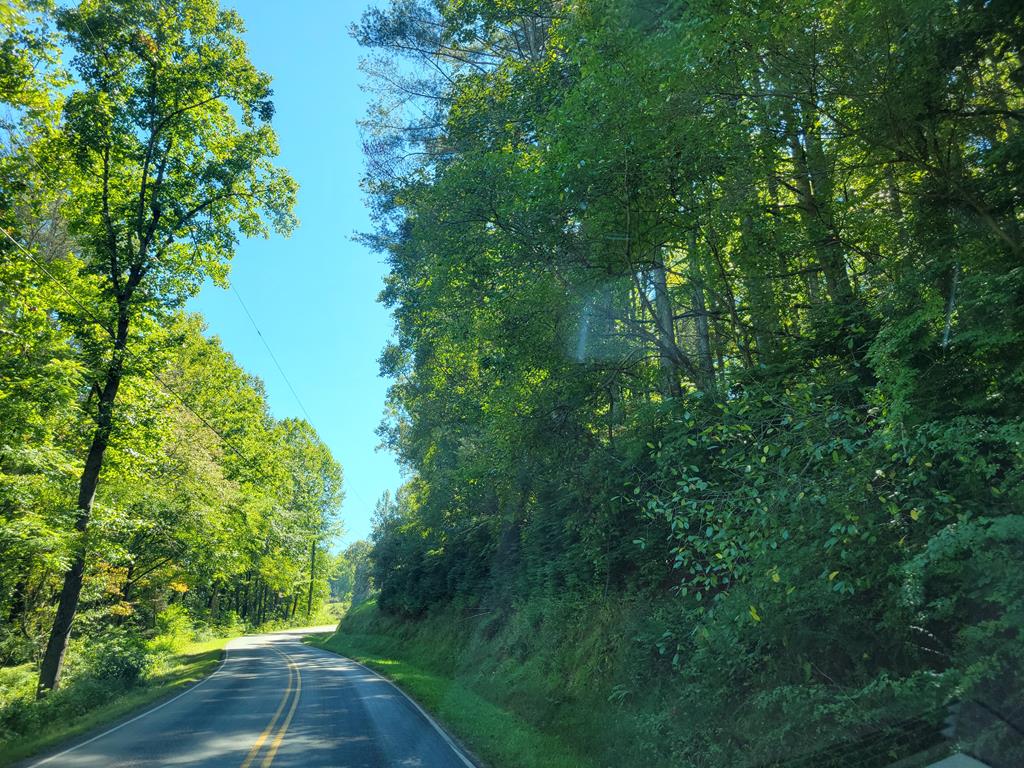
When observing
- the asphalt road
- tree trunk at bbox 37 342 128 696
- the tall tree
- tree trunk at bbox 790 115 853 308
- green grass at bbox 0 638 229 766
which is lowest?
green grass at bbox 0 638 229 766

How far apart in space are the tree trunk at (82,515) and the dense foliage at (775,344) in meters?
8.92

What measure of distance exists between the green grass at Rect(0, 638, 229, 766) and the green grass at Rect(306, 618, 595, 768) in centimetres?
632

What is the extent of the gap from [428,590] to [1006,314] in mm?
27334

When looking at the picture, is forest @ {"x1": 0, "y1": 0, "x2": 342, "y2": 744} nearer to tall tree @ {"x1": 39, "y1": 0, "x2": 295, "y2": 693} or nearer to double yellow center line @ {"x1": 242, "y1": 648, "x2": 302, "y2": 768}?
tall tree @ {"x1": 39, "y1": 0, "x2": 295, "y2": 693}

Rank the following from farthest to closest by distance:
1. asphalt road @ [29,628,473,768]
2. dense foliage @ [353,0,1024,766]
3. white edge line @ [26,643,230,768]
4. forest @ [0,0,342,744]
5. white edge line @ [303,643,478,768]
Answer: forest @ [0,0,342,744]
white edge line @ [26,643,230,768]
white edge line @ [303,643,478,768]
asphalt road @ [29,628,473,768]
dense foliage @ [353,0,1024,766]

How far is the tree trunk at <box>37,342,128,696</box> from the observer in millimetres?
15773

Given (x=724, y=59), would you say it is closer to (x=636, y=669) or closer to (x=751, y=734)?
(x=751, y=734)

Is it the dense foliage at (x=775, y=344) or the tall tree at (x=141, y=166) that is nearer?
the dense foliage at (x=775, y=344)

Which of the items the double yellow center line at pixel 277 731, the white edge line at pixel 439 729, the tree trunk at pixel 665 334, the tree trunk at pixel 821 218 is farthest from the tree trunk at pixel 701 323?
the double yellow center line at pixel 277 731

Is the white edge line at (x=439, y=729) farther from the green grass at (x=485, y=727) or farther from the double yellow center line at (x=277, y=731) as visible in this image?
the double yellow center line at (x=277, y=731)

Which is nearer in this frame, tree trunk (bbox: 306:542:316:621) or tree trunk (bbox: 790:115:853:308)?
tree trunk (bbox: 790:115:853:308)

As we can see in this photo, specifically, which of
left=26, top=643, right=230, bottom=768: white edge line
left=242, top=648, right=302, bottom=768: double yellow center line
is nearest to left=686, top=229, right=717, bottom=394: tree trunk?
left=242, top=648, right=302, bottom=768: double yellow center line

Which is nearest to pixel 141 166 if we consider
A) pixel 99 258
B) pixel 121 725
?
pixel 99 258

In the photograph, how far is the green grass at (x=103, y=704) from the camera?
1082 cm
